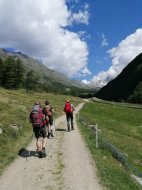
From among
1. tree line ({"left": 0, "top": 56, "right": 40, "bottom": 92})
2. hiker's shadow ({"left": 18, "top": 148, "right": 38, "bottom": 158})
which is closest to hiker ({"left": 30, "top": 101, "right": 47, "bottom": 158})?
hiker's shadow ({"left": 18, "top": 148, "right": 38, "bottom": 158})

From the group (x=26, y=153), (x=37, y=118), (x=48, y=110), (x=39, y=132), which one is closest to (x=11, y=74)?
(x=48, y=110)

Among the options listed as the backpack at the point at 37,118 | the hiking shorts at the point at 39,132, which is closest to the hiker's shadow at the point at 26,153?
the hiking shorts at the point at 39,132

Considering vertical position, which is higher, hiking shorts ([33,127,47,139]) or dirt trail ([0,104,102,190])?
hiking shorts ([33,127,47,139])

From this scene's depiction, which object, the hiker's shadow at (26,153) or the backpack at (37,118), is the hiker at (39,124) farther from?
the hiker's shadow at (26,153)

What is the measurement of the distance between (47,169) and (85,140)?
1042cm

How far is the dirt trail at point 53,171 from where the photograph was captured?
15.1 m

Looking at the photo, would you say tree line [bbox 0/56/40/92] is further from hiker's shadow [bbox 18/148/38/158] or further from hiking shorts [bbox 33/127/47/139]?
hiking shorts [bbox 33/127/47/139]

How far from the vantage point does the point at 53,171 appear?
1750 centimetres

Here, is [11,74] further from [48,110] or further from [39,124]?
[39,124]

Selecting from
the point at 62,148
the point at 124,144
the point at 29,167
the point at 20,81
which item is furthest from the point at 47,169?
the point at 20,81

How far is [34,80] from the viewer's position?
14288cm

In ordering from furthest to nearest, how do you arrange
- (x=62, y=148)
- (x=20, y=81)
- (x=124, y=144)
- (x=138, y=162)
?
(x=20, y=81), (x=124, y=144), (x=138, y=162), (x=62, y=148)

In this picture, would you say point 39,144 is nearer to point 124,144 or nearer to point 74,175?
point 74,175

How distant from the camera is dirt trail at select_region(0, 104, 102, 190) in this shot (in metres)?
15.1
